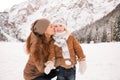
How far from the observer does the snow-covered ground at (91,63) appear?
2598 millimetres

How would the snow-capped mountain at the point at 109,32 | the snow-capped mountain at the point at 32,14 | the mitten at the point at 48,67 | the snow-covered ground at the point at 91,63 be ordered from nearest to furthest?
the mitten at the point at 48,67
the snow-covered ground at the point at 91,63
the snow-capped mountain at the point at 32,14
the snow-capped mountain at the point at 109,32

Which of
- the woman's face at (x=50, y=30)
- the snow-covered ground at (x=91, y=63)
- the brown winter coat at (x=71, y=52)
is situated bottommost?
the snow-covered ground at (x=91, y=63)

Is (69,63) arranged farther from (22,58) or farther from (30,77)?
(22,58)

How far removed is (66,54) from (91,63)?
4.44 ft

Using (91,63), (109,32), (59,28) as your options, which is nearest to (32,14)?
(109,32)

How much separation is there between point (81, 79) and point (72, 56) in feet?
2.94

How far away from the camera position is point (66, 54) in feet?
5.36

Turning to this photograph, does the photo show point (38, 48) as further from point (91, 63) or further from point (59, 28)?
point (91, 63)

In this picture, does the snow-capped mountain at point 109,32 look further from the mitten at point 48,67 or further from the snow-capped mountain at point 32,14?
the mitten at point 48,67

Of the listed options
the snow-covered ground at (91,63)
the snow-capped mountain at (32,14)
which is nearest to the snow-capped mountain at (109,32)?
the snow-capped mountain at (32,14)

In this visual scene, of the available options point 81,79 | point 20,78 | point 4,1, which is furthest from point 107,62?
point 4,1

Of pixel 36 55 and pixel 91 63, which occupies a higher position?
pixel 36 55

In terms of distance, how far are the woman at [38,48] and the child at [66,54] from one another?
0.14 ft

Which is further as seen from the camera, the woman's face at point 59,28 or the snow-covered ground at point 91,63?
the snow-covered ground at point 91,63
